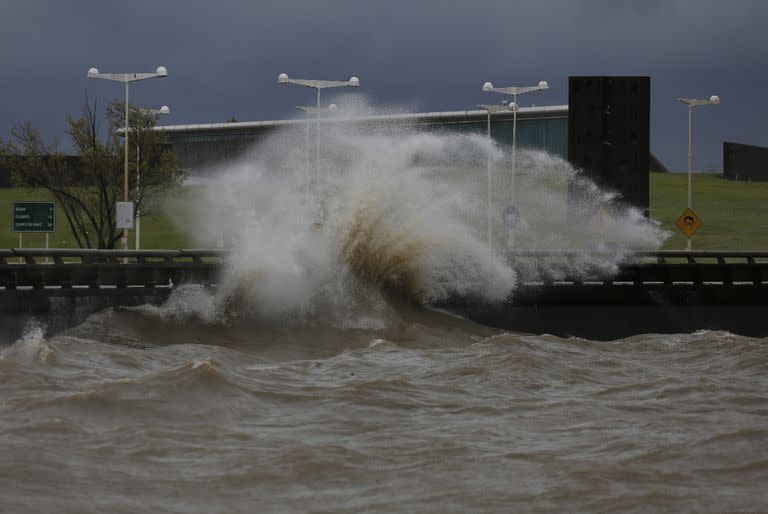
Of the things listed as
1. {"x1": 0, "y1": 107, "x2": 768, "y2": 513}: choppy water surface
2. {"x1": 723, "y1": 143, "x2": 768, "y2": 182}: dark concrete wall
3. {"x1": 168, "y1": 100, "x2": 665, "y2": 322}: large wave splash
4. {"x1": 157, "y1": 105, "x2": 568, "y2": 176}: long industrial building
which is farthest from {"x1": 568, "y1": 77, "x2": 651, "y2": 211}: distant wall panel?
{"x1": 723, "y1": 143, "x2": 768, "y2": 182}: dark concrete wall

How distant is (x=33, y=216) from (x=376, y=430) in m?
40.1

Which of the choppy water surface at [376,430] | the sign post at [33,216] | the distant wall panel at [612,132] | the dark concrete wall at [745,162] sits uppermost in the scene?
the dark concrete wall at [745,162]

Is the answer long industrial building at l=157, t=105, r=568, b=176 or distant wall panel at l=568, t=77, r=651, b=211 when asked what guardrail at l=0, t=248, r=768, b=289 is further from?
long industrial building at l=157, t=105, r=568, b=176

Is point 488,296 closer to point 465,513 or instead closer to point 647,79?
point 647,79

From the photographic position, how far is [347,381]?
1533 centimetres

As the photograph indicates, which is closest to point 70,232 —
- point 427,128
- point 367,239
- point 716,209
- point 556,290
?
point 427,128

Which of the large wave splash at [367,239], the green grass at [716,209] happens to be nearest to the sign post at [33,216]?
the large wave splash at [367,239]

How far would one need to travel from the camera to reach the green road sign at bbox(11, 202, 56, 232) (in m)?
49.3

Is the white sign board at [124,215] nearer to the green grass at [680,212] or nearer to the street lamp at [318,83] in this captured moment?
the street lamp at [318,83]

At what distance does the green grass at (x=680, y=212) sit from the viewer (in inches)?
3297

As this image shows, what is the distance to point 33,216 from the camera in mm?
49531

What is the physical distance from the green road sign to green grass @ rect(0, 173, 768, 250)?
21.2m

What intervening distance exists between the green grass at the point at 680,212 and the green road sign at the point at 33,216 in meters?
21.2

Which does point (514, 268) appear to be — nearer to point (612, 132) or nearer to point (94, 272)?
point (94, 272)
